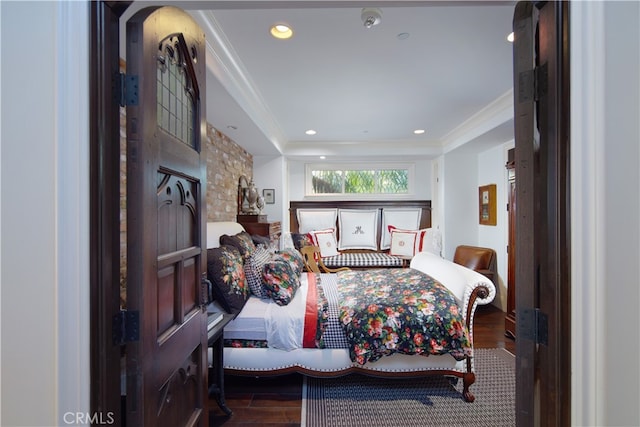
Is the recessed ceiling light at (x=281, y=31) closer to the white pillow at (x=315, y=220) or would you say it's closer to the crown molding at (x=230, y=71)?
the crown molding at (x=230, y=71)

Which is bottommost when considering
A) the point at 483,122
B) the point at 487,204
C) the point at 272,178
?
the point at 487,204

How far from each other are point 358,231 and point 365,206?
0.48 metres

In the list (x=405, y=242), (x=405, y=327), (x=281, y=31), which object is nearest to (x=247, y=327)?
(x=405, y=327)

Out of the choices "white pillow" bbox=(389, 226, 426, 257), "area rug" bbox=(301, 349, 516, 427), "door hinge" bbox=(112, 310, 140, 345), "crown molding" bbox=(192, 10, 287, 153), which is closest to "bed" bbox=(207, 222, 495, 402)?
"area rug" bbox=(301, 349, 516, 427)

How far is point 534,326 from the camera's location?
81 centimetres

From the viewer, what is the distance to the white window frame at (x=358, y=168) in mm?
5379

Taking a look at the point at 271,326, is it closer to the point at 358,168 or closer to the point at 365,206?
the point at 365,206

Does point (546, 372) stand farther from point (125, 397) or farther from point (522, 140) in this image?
point (125, 397)

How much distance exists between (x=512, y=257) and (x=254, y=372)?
9.34 ft

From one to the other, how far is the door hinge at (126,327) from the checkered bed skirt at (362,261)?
13.4 feet

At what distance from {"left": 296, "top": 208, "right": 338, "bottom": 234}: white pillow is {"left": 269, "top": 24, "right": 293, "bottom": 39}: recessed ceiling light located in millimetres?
3649

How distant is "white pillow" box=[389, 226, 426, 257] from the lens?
5000mm
